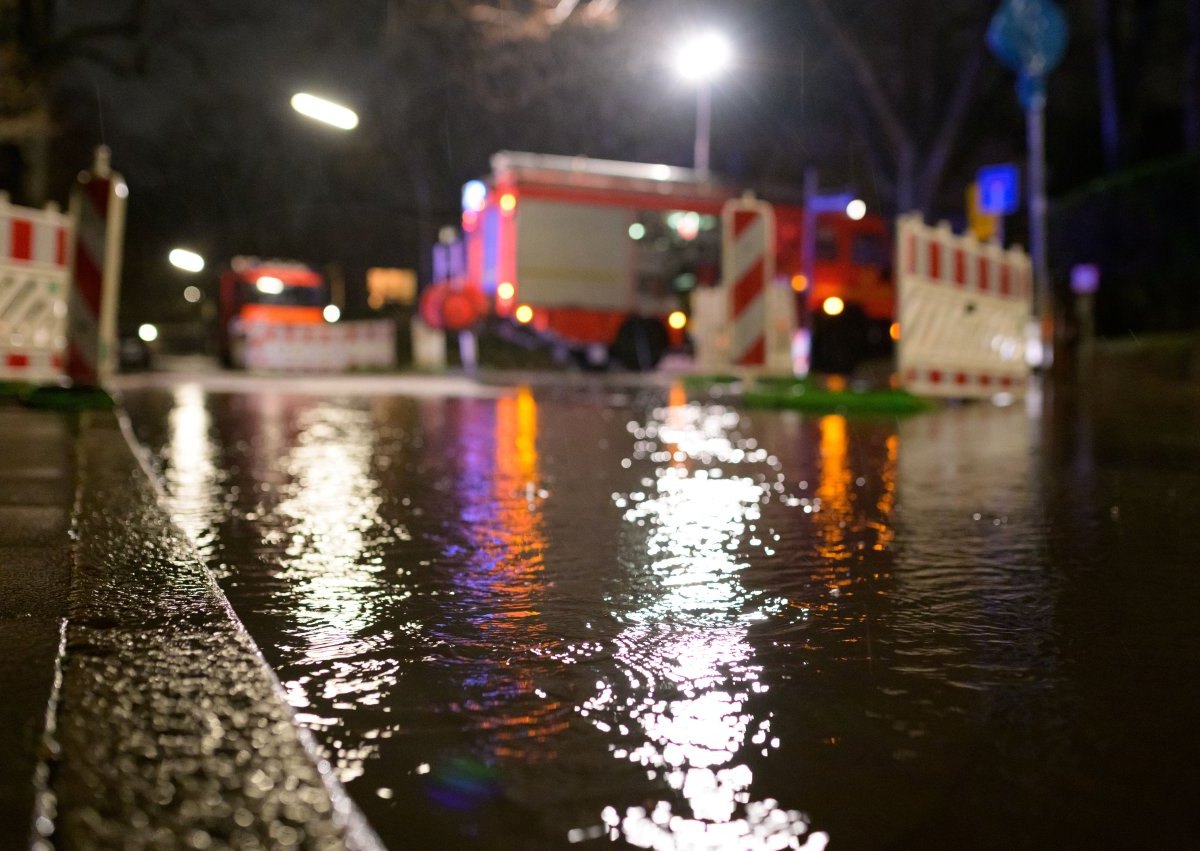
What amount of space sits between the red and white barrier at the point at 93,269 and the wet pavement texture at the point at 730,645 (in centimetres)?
376

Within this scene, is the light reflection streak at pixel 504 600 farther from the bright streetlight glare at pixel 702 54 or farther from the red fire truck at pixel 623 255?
the bright streetlight glare at pixel 702 54

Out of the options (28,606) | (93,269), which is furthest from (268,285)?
(28,606)

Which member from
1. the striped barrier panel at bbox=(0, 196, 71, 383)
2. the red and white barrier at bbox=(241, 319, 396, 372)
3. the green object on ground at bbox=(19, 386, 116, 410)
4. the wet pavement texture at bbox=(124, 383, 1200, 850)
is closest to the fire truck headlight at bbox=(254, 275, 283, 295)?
the red and white barrier at bbox=(241, 319, 396, 372)

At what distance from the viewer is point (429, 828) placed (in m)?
1.88

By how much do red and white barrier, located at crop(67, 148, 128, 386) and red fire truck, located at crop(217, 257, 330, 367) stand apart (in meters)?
20.9

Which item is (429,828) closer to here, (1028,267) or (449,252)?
(1028,267)

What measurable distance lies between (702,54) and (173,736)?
25455 millimetres

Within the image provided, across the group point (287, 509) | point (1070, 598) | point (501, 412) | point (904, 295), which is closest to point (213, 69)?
point (501, 412)

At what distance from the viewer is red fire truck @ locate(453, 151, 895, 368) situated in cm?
2238

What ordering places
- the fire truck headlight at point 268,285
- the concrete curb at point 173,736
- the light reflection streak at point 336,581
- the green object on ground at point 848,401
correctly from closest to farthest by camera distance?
the concrete curb at point 173,736
the light reflection streak at point 336,581
the green object on ground at point 848,401
the fire truck headlight at point 268,285

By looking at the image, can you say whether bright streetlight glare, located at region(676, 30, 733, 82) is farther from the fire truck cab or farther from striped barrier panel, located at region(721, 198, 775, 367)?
striped barrier panel, located at region(721, 198, 775, 367)

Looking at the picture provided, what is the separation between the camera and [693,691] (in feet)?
8.68

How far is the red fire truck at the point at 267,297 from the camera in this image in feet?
103

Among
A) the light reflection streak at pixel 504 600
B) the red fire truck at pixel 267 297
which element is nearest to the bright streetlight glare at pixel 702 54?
the red fire truck at pixel 267 297
